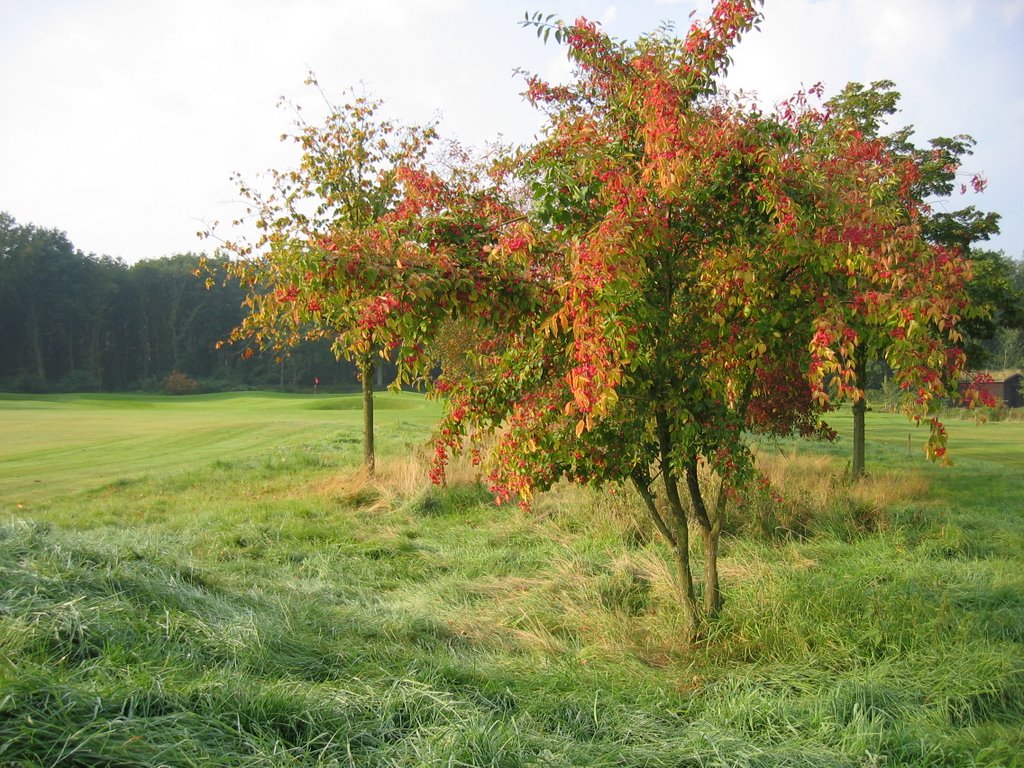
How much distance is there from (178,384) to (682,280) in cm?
5636

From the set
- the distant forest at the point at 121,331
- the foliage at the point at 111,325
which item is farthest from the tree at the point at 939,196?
the foliage at the point at 111,325

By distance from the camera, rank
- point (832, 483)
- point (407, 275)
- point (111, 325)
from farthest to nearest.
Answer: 1. point (111, 325)
2. point (832, 483)
3. point (407, 275)

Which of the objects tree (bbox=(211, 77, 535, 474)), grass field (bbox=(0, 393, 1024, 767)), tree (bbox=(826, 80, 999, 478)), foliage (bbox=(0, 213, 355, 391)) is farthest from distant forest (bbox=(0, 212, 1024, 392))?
tree (bbox=(211, 77, 535, 474))

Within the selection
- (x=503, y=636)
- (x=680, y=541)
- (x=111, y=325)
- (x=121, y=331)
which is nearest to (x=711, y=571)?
(x=680, y=541)

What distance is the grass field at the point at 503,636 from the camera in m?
2.96

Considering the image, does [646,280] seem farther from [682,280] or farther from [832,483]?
[832,483]

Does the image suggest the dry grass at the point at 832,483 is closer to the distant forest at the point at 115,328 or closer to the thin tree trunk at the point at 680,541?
the thin tree trunk at the point at 680,541

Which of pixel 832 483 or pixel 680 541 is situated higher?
pixel 680 541

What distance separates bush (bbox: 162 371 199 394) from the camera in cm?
5441

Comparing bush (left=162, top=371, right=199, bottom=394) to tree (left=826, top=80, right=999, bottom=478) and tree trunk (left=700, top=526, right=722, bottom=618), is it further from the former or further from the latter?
tree trunk (left=700, top=526, right=722, bottom=618)

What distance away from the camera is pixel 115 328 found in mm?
61438

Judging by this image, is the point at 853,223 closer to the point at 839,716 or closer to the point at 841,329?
the point at 841,329

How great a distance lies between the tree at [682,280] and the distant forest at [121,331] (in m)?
47.4

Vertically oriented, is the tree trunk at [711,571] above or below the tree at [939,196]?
below
